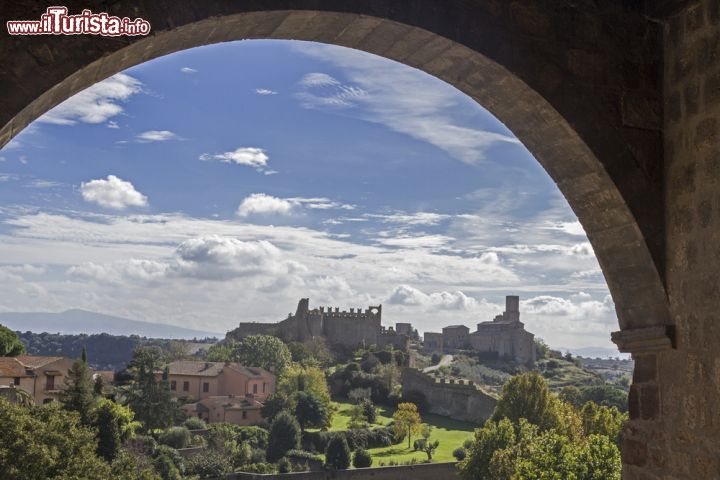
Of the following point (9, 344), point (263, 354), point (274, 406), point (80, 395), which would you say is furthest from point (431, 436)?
point (9, 344)

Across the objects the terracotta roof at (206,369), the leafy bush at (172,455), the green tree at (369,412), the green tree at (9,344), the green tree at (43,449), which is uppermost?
the green tree at (9,344)

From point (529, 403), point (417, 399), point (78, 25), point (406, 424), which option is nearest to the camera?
point (78, 25)

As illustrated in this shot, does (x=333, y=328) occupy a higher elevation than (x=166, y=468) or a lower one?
higher

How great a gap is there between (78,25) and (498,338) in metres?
80.5

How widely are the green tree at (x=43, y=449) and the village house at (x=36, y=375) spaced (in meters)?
14.4

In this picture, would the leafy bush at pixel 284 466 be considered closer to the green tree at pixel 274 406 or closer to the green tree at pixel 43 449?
the green tree at pixel 274 406

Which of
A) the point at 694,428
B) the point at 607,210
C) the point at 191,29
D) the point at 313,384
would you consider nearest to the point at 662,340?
the point at 694,428

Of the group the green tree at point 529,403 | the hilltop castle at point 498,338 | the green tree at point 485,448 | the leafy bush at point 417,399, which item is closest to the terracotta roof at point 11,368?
the green tree at point 485,448

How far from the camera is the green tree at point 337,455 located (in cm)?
3394

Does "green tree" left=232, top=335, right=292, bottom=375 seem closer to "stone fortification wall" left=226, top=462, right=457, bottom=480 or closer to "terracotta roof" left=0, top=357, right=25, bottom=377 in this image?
"stone fortification wall" left=226, top=462, right=457, bottom=480

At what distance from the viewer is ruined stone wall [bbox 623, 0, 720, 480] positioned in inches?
117

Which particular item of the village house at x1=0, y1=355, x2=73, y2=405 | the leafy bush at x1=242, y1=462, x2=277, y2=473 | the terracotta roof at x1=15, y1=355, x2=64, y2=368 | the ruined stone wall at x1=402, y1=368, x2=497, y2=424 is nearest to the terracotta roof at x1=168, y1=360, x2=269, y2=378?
the village house at x1=0, y1=355, x2=73, y2=405

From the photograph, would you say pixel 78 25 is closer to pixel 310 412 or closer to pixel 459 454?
pixel 459 454

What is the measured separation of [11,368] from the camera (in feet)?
106
